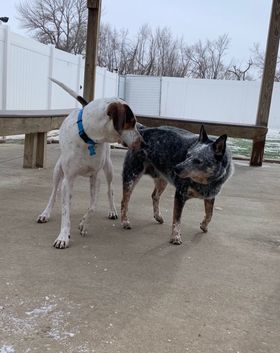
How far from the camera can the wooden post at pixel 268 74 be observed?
7598mm

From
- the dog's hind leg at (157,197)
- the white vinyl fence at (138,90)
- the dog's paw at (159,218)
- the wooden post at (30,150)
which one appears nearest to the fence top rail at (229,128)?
the wooden post at (30,150)

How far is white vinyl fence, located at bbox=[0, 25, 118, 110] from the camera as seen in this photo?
981 cm

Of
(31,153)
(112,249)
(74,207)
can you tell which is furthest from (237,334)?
(31,153)

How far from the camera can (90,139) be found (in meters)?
3.19

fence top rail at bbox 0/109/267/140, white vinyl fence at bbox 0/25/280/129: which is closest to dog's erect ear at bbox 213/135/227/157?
fence top rail at bbox 0/109/267/140

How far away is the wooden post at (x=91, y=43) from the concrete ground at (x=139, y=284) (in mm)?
4476

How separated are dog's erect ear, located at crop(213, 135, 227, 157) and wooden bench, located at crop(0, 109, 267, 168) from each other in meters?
2.58

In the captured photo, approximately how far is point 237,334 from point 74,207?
2602 millimetres

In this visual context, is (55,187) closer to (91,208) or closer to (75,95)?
(91,208)

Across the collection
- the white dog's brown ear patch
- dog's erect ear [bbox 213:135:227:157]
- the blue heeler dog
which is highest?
the white dog's brown ear patch

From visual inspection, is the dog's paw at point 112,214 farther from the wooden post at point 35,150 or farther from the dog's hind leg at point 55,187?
the wooden post at point 35,150

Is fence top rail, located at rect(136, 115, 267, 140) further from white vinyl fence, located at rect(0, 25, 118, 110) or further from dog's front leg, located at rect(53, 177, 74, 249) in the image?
dog's front leg, located at rect(53, 177, 74, 249)

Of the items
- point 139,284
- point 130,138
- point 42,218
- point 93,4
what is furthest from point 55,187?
point 93,4

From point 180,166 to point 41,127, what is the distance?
308 centimetres
